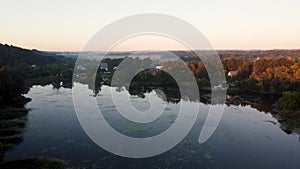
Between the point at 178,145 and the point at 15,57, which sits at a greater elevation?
the point at 15,57

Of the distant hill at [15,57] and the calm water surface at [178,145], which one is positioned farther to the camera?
the distant hill at [15,57]

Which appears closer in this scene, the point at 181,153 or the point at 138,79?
the point at 181,153

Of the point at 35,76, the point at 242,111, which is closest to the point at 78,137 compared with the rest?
the point at 242,111

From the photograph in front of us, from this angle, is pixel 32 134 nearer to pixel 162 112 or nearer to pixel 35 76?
pixel 162 112

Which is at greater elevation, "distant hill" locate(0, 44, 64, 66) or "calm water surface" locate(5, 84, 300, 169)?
"distant hill" locate(0, 44, 64, 66)

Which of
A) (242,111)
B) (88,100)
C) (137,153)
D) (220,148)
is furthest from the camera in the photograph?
(88,100)

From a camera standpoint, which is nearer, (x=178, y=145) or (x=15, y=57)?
(x=178, y=145)

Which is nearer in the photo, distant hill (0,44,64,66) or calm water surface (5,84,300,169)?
calm water surface (5,84,300,169)

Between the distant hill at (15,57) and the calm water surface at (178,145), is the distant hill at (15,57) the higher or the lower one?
the higher one
